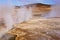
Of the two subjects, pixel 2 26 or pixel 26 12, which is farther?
pixel 26 12

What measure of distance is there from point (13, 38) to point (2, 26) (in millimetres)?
191

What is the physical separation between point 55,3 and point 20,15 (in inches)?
46.4

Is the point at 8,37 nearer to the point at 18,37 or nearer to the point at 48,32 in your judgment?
the point at 18,37

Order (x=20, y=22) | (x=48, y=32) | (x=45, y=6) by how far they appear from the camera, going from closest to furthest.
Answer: (x=48, y=32)
(x=20, y=22)
(x=45, y=6)

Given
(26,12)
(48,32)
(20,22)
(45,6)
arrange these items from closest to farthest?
1. (48,32)
2. (20,22)
3. (26,12)
4. (45,6)

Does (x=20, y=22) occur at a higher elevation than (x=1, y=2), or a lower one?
lower

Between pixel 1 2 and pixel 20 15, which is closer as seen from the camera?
pixel 1 2

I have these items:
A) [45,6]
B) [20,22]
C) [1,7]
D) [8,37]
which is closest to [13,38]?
[8,37]

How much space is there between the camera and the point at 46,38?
4.44ft

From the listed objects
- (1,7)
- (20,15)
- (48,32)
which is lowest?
(48,32)

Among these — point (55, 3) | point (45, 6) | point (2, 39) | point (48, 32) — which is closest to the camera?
point (2, 39)

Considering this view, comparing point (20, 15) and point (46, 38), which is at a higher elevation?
point (20, 15)

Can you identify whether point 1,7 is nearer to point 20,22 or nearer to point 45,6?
point 20,22

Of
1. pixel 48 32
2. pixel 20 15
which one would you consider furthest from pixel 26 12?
pixel 48 32
